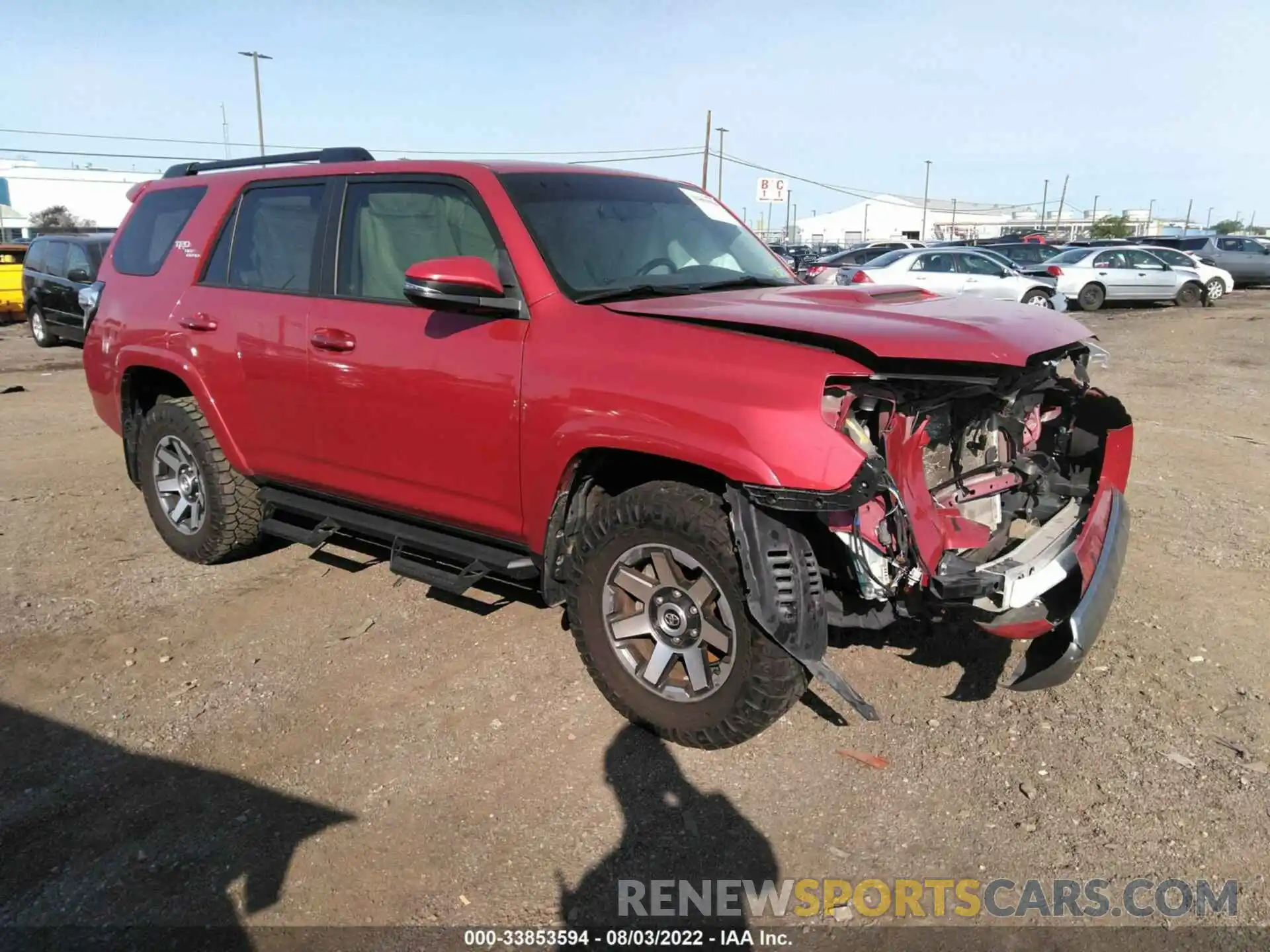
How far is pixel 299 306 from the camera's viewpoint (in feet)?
13.8

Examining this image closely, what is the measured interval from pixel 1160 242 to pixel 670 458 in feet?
114

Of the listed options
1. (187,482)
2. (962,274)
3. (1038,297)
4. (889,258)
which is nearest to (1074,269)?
(1038,297)

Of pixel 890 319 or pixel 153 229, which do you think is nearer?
pixel 890 319

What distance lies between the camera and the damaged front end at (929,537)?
2.90 meters

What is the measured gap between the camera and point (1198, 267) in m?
22.3

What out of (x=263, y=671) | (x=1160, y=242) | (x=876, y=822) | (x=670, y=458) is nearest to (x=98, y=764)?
(x=263, y=671)

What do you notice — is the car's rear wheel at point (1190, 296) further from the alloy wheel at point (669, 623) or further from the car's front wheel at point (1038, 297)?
the alloy wheel at point (669, 623)

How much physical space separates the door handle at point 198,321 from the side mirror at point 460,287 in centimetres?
164

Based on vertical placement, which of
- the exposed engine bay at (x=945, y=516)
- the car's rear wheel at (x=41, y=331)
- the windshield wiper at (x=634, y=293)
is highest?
the windshield wiper at (x=634, y=293)

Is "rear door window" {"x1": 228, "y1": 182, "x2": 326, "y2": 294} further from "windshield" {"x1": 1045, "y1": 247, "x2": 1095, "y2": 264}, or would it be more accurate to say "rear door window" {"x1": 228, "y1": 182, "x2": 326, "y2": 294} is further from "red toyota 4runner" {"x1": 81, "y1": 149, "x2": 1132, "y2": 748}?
"windshield" {"x1": 1045, "y1": 247, "x2": 1095, "y2": 264}

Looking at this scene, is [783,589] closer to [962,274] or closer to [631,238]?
[631,238]

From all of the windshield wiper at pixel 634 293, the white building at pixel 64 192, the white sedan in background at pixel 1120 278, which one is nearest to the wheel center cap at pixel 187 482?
the windshield wiper at pixel 634 293

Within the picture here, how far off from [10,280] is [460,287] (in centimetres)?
1973

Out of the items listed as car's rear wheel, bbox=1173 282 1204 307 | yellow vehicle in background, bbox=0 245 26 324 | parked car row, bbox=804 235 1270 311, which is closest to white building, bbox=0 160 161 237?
yellow vehicle in background, bbox=0 245 26 324
